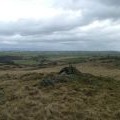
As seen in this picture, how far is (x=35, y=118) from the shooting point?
1702cm

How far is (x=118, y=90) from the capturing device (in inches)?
968

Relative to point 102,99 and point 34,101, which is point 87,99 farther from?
point 34,101

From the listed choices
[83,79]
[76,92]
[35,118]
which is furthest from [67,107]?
[83,79]

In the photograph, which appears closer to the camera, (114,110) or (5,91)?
(114,110)

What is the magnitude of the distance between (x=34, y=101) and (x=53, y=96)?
2.06 meters

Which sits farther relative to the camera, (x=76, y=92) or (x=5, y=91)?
(x=5, y=91)

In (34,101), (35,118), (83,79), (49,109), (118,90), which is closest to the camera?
(35,118)

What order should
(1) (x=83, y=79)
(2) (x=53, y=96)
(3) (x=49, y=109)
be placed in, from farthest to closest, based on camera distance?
(1) (x=83, y=79) < (2) (x=53, y=96) < (3) (x=49, y=109)

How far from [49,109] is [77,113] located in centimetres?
191

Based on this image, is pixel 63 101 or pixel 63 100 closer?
pixel 63 101

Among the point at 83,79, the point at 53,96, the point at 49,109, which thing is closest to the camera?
the point at 49,109

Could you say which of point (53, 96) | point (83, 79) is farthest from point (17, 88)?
point (83, 79)

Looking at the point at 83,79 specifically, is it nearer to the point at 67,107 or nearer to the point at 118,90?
the point at 118,90

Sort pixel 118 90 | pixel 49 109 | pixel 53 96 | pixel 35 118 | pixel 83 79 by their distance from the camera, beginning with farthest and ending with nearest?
1. pixel 83 79
2. pixel 118 90
3. pixel 53 96
4. pixel 49 109
5. pixel 35 118
